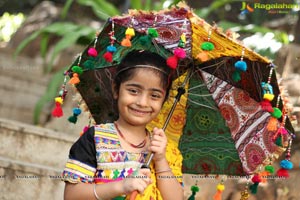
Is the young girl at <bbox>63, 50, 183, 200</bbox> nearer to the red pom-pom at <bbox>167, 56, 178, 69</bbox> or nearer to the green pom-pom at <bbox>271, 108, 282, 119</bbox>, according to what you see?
the red pom-pom at <bbox>167, 56, 178, 69</bbox>

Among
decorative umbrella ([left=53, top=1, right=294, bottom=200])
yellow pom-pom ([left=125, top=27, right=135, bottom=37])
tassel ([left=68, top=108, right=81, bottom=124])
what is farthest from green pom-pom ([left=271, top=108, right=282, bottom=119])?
tassel ([left=68, top=108, right=81, bottom=124])

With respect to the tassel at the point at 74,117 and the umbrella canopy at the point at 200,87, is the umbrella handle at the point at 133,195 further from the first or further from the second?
the tassel at the point at 74,117

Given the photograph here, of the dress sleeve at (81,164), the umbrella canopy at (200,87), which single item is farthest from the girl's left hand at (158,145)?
the umbrella canopy at (200,87)

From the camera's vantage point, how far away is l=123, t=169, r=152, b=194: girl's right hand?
2.17 metres

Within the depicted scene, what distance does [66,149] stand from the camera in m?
4.26

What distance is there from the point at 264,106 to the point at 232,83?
440mm

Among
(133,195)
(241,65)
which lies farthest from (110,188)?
(241,65)

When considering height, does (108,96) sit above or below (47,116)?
below

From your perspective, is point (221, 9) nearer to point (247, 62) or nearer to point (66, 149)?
point (66, 149)

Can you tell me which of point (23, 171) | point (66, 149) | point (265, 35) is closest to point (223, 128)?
A: point (23, 171)

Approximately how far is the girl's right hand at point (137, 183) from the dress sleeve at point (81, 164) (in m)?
0.19

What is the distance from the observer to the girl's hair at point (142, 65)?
2447 mm

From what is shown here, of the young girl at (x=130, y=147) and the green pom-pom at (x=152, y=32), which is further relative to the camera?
the green pom-pom at (x=152, y=32)

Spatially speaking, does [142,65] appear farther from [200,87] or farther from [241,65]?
[200,87]
